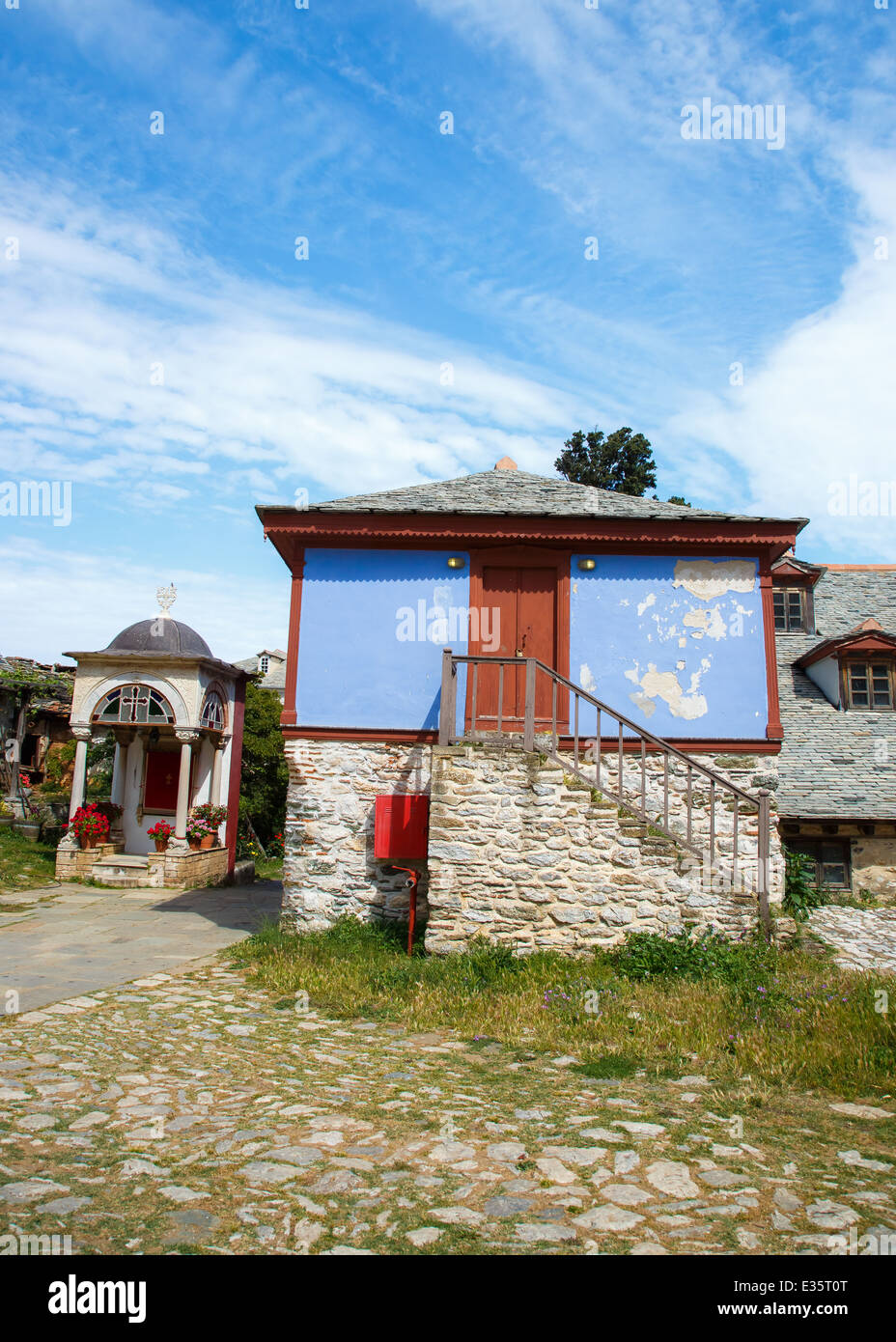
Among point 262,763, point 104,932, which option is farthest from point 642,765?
point 262,763

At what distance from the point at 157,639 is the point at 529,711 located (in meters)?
10.8

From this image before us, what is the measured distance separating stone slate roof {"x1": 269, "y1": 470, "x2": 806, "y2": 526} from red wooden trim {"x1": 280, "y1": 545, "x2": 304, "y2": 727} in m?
0.76

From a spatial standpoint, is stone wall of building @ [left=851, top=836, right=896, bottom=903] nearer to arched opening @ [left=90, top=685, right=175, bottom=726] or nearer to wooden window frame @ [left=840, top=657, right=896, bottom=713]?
wooden window frame @ [left=840, top=657, right=896, bottom=713]

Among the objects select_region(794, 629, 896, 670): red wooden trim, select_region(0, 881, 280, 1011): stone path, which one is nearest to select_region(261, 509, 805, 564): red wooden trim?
select_region(794, 629, 896, 670): red wooden trim

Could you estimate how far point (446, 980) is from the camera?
8320 mm

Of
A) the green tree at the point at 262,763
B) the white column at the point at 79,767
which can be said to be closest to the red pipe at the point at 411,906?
the white column at the point at 79,767

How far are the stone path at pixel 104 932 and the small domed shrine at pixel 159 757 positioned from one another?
31.9 inches

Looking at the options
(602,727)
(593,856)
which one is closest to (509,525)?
(602,727)

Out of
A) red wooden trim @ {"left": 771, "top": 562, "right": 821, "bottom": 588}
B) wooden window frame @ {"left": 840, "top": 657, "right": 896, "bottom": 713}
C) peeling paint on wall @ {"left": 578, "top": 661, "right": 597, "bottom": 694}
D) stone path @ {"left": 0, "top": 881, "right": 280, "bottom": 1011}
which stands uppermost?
red wooden trim @ {"left": 771, "top": 562, "right": 821, "bottom": 588}

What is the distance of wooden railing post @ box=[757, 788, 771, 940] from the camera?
Result: 913 centimetres

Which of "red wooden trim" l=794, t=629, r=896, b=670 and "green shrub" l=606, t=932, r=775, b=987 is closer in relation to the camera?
"green shrub" l=606, t=932, r=775, b=987

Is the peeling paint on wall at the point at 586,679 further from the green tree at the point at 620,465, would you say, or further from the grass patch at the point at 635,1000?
the green tree at the point at 620,465

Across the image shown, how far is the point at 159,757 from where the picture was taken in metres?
19.2

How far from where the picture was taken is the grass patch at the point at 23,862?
Answer: 51.7ft
